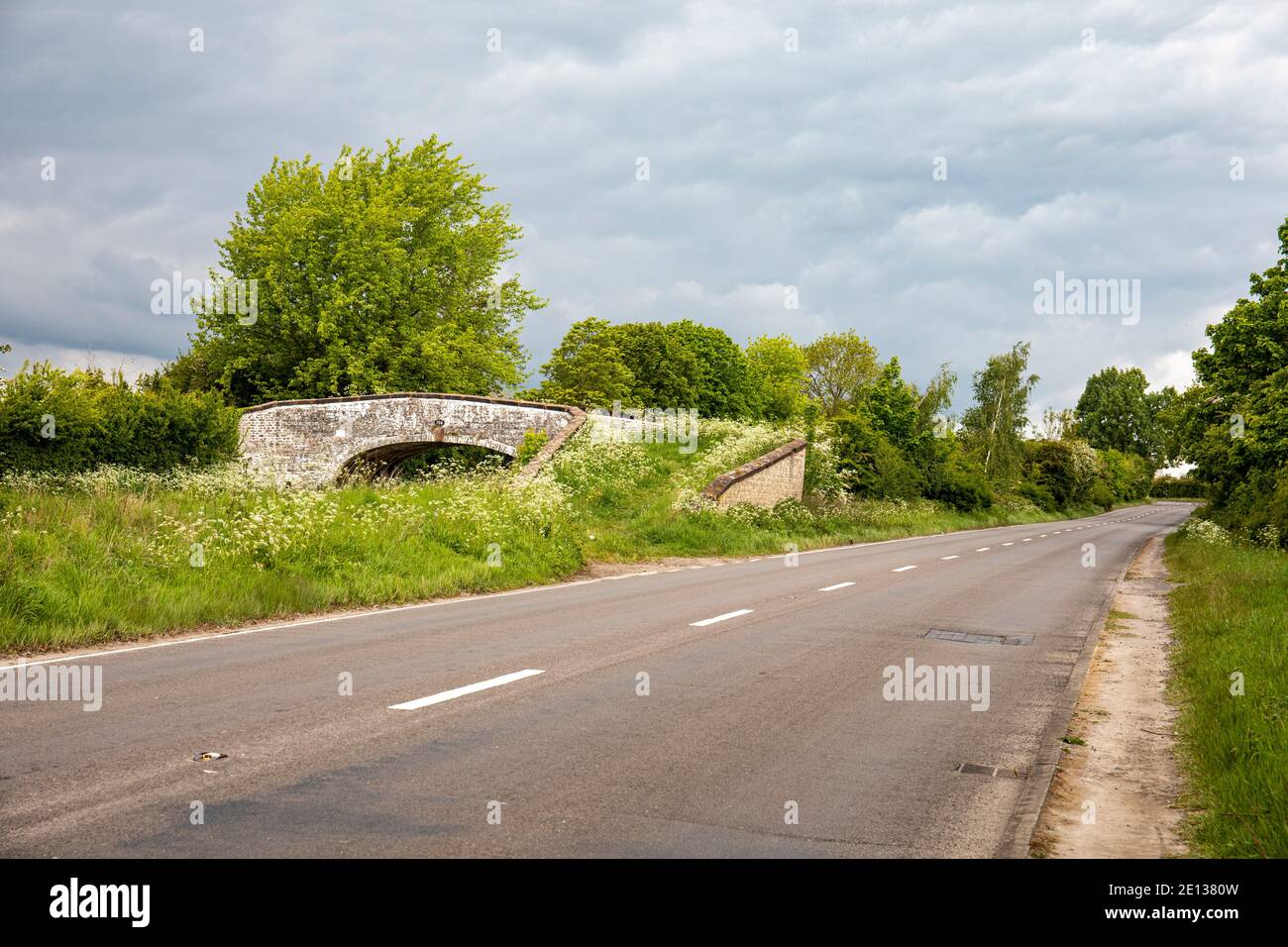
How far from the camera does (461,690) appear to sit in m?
6.98

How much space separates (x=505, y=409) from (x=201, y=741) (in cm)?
3051

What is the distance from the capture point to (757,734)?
611cm

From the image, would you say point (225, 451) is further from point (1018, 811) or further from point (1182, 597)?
point (1018, 811)

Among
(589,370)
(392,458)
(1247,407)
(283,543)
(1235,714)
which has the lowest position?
(1235,714)

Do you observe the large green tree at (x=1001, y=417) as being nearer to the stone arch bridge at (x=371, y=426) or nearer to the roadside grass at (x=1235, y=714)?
the stone arch bridge at (x=371, y=426)

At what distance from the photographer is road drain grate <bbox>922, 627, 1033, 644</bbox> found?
10.8m

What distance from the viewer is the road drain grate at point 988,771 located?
217 inches

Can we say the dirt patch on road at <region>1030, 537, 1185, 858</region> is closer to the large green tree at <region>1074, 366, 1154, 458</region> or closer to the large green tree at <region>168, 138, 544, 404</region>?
the large green tree at <region>168, 138, 544, 404</region>

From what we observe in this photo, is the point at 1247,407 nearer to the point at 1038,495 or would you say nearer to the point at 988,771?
the point at 988,771

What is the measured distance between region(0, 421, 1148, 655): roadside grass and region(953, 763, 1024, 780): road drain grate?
311 inches

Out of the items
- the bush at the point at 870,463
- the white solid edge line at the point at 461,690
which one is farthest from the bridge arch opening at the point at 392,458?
the white solid edge line at the point at 461,690

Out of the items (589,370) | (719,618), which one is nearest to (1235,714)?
(719,618)

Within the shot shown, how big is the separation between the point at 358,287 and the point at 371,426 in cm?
1043
